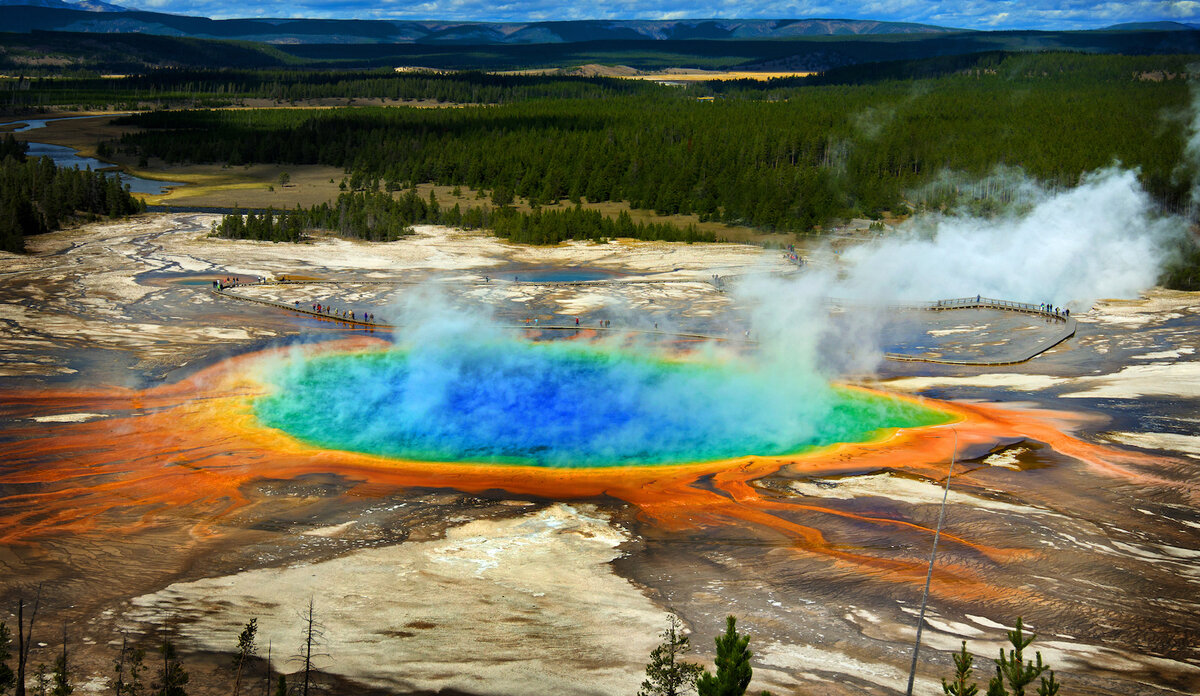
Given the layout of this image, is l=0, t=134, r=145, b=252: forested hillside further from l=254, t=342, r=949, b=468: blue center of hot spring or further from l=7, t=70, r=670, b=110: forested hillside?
l=7, t=70, r=670, b=110: forested hillside

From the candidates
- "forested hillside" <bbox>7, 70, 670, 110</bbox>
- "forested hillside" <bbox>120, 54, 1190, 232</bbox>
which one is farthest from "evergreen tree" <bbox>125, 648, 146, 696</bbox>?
"forested hillside" <bbox>7, 70, 670, 110</bbox>

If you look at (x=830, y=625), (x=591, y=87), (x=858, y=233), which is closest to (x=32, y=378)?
(x=830, y=625)

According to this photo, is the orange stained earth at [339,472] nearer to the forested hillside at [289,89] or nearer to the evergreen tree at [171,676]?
the evergreen tree at [171,676]

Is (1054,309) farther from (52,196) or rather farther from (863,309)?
(52,196)

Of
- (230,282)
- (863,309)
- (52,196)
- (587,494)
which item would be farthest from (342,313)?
(52,196)

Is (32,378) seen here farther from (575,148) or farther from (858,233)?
(575,148)

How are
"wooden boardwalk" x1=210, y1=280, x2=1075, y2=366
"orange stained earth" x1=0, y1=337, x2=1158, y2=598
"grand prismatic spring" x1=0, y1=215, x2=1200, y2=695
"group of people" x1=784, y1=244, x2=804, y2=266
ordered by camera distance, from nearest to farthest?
"grand prismatic spring" x1=0, y1=215, x2=1200, y2=695
"orange stained earth" x1=0, y1=337, x2=1158, y2=598
"wooden boardwalk" x1=210, y1=280, x2=1075, y2=366
"group of people" x1=784, y1=244, x2=804, y2=266

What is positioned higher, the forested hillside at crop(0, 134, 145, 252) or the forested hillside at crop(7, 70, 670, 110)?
the forested hillside at crop(7, 70, 670, 110)
